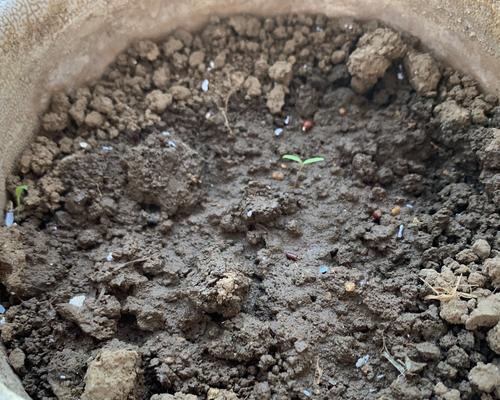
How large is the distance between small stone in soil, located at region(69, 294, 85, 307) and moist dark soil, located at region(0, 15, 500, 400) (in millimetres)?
12

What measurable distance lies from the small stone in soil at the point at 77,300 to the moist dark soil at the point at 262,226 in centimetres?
1

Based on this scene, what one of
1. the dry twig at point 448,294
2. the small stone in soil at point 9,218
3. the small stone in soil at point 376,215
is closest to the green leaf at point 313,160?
the small stone in soil at point 376,215

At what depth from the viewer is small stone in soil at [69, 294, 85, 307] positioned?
162cm

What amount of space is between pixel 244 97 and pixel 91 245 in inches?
28.4

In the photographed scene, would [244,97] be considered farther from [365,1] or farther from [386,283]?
[386,283]

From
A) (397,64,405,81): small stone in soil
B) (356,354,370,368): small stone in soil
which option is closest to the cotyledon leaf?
(397,64,405,81): small stone in soil

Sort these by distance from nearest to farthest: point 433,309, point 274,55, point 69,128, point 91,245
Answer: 1. point 433,309
2. point 91,245
3. point 69,128
4. point 274,55

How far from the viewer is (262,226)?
1777 mm

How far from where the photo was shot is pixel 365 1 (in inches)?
77.9

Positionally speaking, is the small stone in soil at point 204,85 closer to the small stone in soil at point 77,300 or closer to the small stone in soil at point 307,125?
the small stone in soil at point 307,125

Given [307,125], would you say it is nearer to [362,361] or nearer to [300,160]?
[300,160]

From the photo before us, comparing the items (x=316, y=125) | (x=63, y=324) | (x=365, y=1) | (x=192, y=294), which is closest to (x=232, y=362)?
(x=192, y=294)

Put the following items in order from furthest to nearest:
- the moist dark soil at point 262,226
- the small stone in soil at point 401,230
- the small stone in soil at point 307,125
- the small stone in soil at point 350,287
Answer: the small stone in soil at point 307,125
the small stone in soil at point 401,230
the small stone in soil at point 350,287
the moist dark soil at point 262,226

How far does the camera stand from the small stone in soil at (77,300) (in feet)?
5.33
